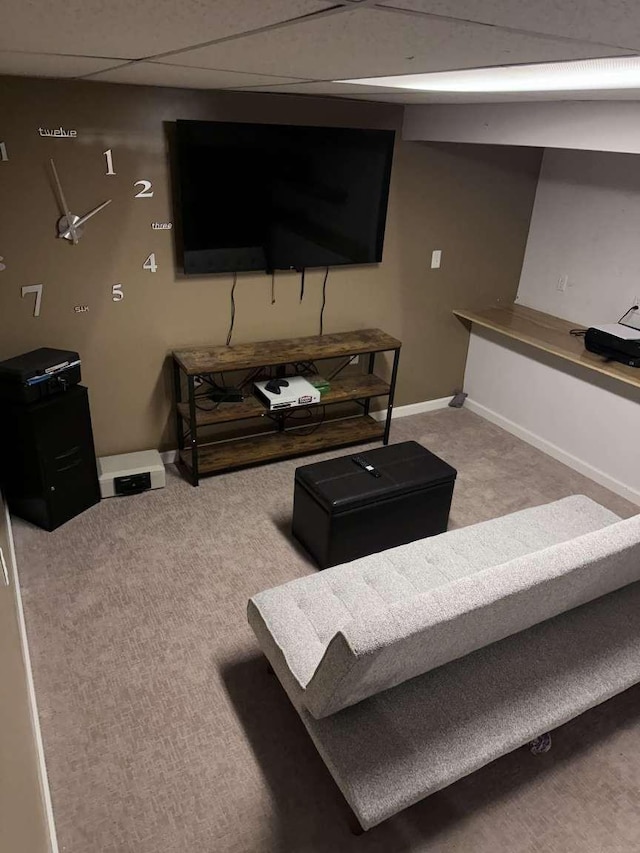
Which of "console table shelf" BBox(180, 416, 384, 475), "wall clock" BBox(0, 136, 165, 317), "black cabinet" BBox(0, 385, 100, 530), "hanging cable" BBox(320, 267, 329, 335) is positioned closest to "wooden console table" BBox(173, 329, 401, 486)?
"console table shelf" BBox(180, 416, 384, 475)

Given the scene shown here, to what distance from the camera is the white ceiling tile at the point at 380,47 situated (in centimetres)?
81

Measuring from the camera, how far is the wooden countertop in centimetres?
345

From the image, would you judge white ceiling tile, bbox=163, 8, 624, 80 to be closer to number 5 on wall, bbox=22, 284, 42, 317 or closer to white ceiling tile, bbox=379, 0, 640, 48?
white ceiling tile, bbox=379, 0, 640, 48

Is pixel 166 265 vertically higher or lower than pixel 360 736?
higher

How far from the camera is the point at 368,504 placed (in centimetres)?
279

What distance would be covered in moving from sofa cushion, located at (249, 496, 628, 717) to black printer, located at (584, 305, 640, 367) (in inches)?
45.5

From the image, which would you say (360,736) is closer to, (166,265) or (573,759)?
(573,759)

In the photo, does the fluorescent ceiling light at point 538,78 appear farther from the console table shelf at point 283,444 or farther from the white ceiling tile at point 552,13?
the console table shelf at point 283,444

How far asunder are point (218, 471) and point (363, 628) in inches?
88.3

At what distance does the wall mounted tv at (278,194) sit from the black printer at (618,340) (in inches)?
58.0

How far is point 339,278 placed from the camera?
3.81m

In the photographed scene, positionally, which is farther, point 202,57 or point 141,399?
point 141,399

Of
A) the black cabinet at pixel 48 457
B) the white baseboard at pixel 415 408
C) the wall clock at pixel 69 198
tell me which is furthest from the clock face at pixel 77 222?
the white baseboard at pixel 415 408

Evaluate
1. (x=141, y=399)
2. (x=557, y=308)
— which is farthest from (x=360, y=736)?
(x=557, y=308)
